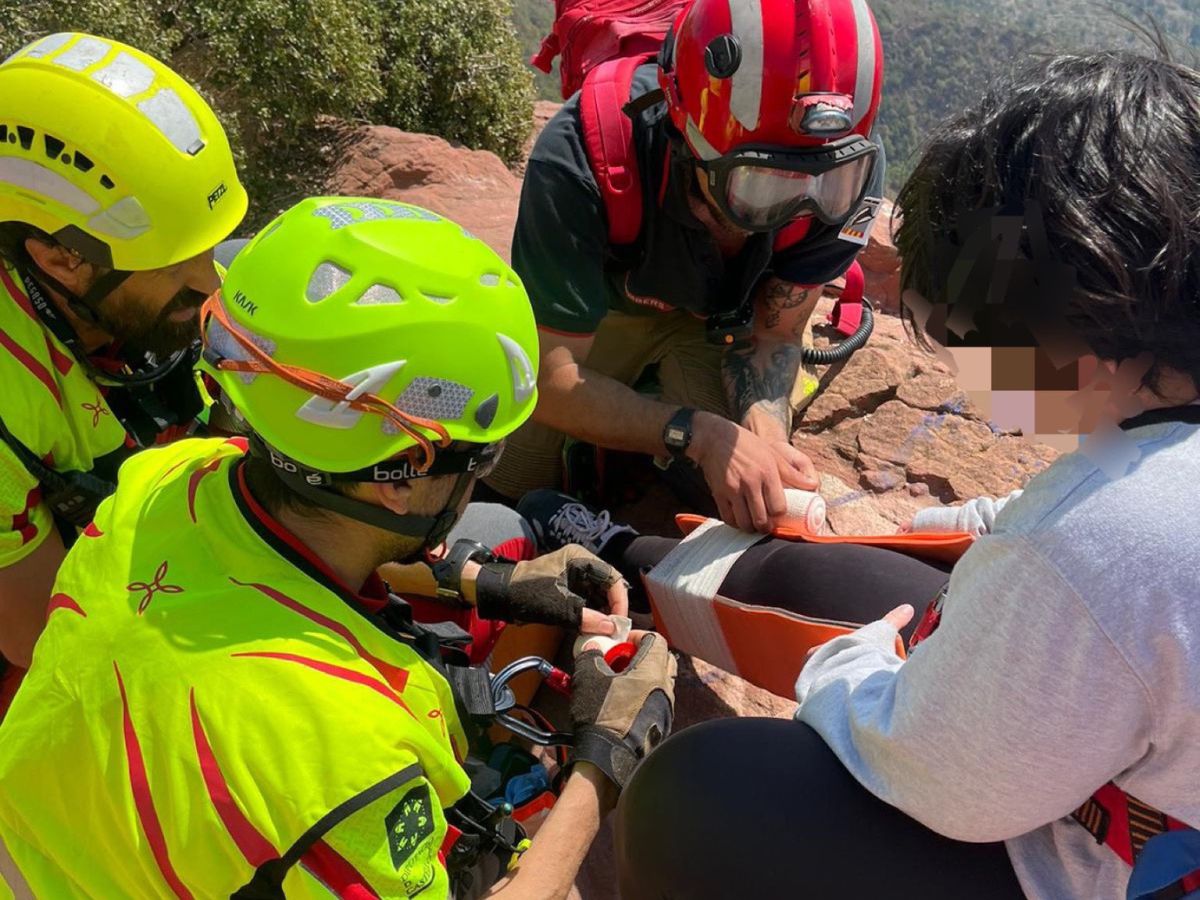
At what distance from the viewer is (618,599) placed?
9.05 feet

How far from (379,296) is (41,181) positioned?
1.32 m

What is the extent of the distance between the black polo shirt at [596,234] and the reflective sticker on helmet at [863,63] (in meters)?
0.55

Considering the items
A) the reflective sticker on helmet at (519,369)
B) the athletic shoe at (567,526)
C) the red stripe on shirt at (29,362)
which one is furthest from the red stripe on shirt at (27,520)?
the athletic shoe at (567,526)

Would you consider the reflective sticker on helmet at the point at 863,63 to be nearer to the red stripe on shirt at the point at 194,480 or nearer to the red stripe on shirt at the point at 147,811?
the red stripe on shirt at the point at 194,480

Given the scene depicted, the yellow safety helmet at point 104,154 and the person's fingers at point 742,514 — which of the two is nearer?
the yellow safety helmet at point 104,154

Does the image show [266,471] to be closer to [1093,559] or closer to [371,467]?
[371,467]

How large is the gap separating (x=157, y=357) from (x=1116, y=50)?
8.05 feet

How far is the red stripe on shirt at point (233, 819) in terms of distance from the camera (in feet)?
5.17

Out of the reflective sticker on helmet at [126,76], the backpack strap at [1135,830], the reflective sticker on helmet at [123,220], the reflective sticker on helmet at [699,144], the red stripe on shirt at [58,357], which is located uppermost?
the reflective sticker on helmet at [126,76]

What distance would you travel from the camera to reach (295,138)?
8914 millimetres

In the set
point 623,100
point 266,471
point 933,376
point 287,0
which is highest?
point 623,100

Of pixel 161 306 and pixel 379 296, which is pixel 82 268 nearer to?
pixel 161 306

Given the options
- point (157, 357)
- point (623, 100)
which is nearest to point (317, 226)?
point (157, 357)

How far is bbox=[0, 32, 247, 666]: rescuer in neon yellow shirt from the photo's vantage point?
2.48 metres
